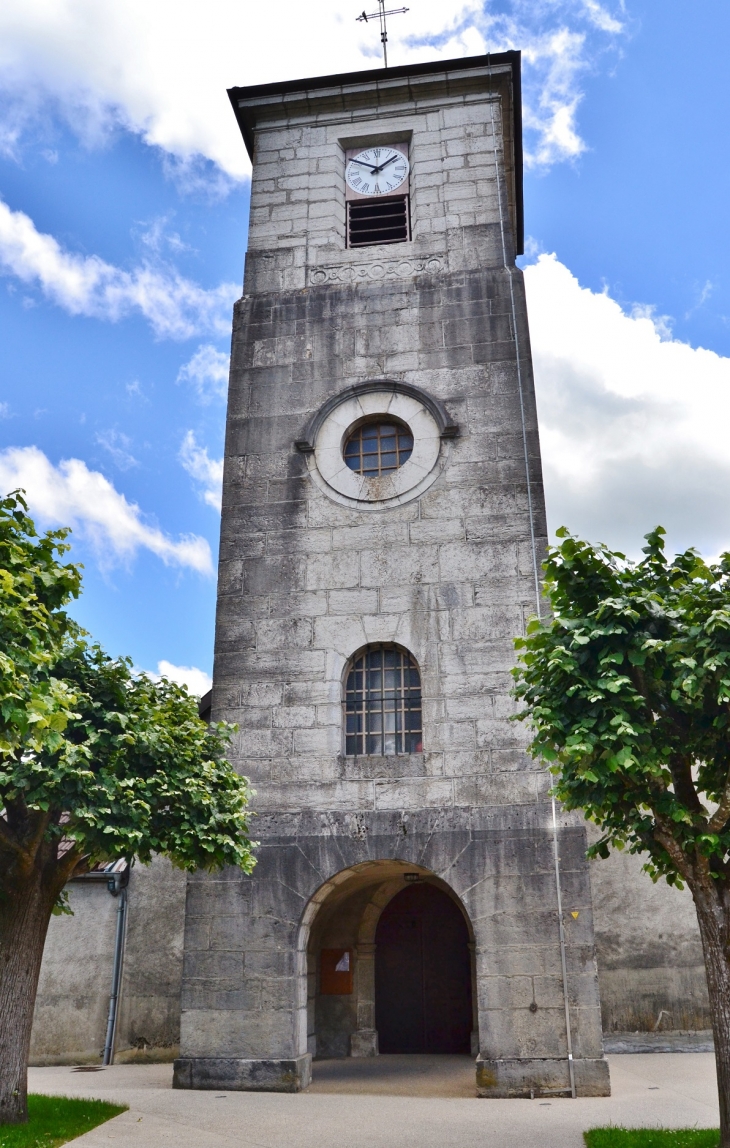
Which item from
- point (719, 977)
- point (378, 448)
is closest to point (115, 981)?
point (378, 448)

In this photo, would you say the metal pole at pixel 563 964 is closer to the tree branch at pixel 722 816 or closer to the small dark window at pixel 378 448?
the tree branch at pixel 722 816

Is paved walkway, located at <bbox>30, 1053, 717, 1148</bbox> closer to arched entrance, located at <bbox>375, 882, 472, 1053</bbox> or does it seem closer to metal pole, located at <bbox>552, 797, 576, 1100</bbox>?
metal pole, located at <bbox>552, 797, 576, 1100</bbox>

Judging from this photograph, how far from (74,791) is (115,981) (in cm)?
726

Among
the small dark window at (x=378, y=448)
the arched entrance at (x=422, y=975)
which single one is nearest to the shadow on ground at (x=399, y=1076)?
the arched entrance at (x=422, y=975)

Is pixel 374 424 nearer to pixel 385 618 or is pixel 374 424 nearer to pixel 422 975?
pixel 385 618

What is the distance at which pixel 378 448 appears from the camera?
14.9 metres

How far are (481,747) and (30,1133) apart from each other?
22.1 ft

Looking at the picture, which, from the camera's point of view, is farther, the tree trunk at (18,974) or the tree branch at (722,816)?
the tree trunk at (18,974)

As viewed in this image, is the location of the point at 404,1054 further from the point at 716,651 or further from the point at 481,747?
the point at 716,651

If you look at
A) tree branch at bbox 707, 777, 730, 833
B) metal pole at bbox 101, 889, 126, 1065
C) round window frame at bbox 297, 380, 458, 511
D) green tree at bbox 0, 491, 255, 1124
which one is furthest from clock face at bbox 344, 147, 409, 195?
metal pole at bbox 101, 889, 126, 1065

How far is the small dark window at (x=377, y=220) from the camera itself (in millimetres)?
16500

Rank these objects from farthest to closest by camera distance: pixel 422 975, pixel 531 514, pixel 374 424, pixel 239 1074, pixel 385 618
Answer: pixel 422 975 → pixel 374 424 → pixel 531 514 → pixel 385 618 → pixel 239 1074

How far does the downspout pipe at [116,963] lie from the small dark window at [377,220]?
11524 mm

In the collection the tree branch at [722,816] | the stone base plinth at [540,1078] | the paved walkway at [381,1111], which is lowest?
the paved walkway at [381,1111]
